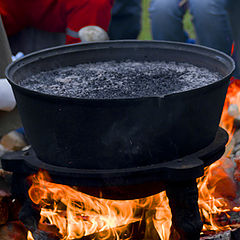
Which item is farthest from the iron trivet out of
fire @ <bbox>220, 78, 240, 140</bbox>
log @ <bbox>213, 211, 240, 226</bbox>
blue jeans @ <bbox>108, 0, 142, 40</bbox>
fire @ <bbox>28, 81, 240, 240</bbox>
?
blue jeans @ <bbox>108, 0, 142, 40</bbox>

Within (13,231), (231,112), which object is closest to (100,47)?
(13,231)

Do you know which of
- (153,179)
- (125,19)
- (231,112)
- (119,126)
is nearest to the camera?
(119,126)

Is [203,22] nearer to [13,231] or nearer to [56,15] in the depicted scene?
[56,15]

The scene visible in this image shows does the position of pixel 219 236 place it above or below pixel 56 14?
below

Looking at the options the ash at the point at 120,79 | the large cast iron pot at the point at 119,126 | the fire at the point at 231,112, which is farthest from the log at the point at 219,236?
the fire at the point at 231,112

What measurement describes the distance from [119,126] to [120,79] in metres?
0.55

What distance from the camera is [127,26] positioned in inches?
201

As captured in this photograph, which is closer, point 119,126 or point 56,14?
point 119,126

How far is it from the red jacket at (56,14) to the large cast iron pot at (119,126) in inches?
71.9

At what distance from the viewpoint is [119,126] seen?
1.71m

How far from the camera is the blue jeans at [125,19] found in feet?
→ 16.3

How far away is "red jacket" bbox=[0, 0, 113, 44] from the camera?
143 inches

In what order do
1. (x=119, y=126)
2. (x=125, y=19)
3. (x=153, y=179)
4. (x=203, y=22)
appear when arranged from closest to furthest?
1. (x=119, y=126)
2. (x=153, y=179)
3. (x=203, y=22)
4. (x=125, y=19)

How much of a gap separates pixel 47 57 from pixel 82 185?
872 mm
